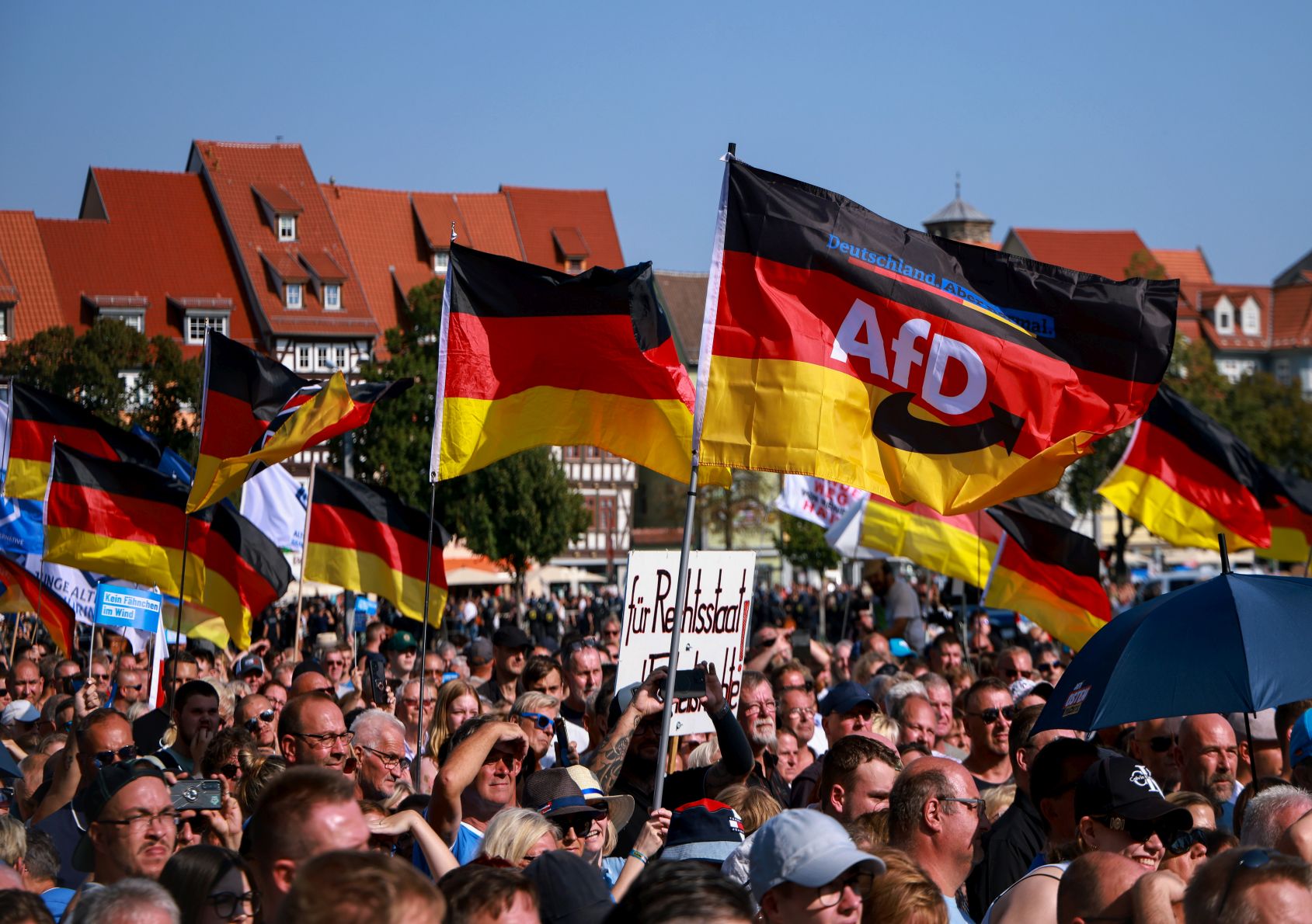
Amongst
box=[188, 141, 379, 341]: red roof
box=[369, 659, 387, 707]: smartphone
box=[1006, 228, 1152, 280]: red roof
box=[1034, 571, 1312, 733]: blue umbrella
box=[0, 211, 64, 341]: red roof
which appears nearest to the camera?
box=[1034, 571, 1312, 733]: blue umbrella

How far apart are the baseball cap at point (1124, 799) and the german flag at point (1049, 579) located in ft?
25.7

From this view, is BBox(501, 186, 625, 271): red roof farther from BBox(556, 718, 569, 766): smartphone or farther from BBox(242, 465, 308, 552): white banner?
BBox(556, 718, 569, 766): smartphone

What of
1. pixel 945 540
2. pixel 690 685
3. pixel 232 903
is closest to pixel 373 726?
pixel 690 685

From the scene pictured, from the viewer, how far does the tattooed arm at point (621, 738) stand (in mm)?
6105

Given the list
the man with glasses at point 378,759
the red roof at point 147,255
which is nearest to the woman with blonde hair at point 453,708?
the man with glasses at point 378,759

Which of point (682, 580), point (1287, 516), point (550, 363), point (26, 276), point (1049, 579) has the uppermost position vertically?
point (26, 276)

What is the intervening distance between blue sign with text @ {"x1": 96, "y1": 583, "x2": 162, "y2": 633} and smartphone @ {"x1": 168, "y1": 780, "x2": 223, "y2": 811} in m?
7.43

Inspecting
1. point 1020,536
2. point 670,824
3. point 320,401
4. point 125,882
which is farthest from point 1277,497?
point 125,882

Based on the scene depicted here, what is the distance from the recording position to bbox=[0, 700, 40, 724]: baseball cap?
33.3 ft

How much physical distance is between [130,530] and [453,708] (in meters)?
5.72

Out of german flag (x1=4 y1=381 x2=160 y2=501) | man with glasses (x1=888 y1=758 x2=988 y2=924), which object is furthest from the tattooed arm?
german flag (x1=4 y1=381 x2=160 y2=501)

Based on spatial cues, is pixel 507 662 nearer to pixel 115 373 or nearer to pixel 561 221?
pixel 115 373

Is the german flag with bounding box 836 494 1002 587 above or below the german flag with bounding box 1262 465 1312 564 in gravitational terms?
below

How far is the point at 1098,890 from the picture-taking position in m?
3.88
